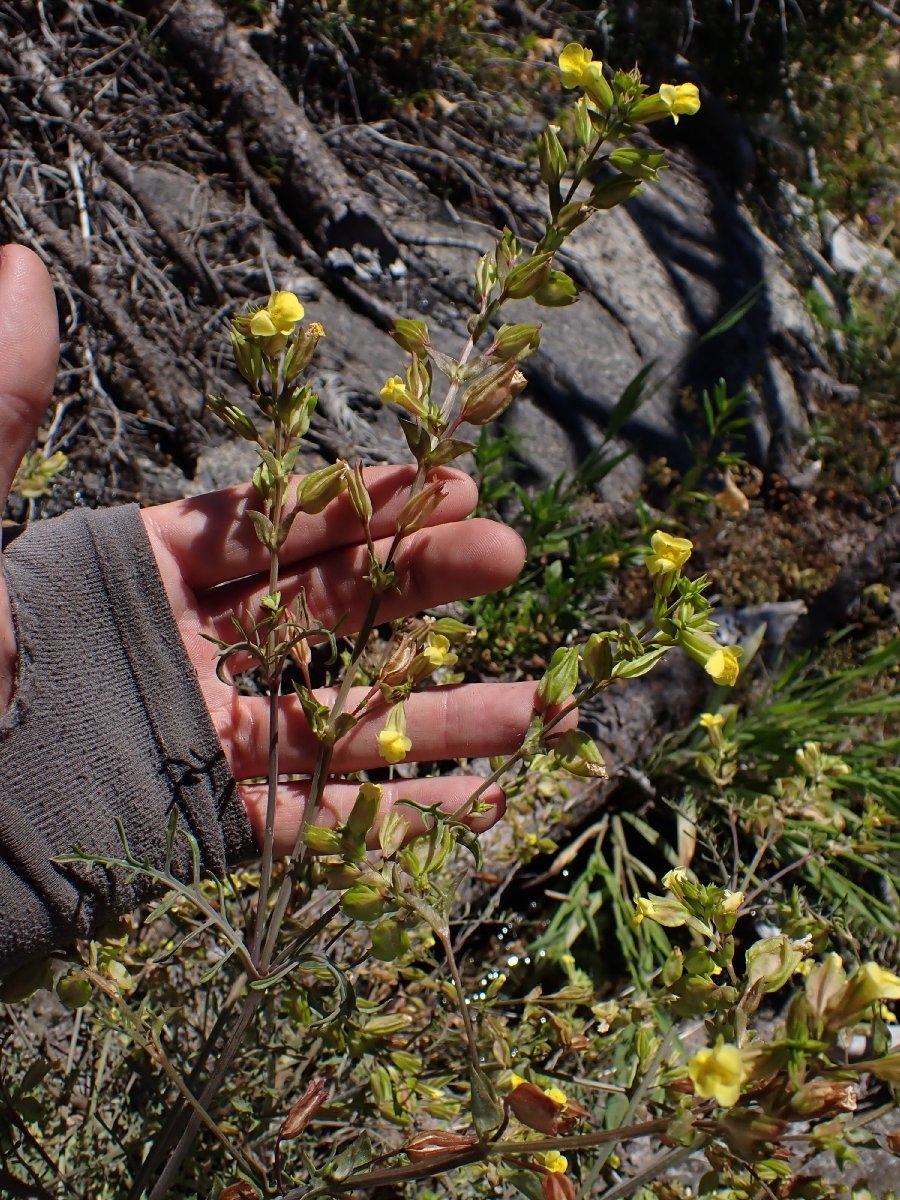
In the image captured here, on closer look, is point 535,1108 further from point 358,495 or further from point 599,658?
point 358,495

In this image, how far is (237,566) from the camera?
4.96 feet

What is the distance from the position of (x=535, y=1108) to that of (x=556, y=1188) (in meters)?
0.07

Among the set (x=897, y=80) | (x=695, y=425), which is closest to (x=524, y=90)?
(x=695, y=425)

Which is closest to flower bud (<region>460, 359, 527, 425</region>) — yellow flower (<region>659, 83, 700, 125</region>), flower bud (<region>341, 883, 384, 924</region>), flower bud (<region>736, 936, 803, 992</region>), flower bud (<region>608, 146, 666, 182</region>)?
flower bud (<region>608, 146, 666, 182</region>)

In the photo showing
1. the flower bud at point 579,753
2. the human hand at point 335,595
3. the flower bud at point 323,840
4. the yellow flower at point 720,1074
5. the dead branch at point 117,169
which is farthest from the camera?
the dead branch at point 117,169

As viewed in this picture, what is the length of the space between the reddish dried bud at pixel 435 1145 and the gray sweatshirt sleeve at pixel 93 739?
1.74ft

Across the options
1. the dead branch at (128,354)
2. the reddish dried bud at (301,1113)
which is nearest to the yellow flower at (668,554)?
the reddish dried bud at (301,1113)

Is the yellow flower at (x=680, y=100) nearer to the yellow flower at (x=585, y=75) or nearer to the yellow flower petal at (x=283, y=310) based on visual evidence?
the yellow flower at (x=585, y=75)

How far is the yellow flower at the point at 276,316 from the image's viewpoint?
41.6 inches

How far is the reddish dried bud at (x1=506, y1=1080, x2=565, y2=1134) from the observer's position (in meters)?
0.92

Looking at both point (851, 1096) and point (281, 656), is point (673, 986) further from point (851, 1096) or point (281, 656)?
point (281, 656)

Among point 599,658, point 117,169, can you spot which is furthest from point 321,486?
point 117,169

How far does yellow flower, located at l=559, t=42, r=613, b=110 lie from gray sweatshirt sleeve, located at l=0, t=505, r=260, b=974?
0.89 meters

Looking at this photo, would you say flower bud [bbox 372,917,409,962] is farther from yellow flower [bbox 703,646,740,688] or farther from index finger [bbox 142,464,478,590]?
index finger [bbox 142,464,478,590]
